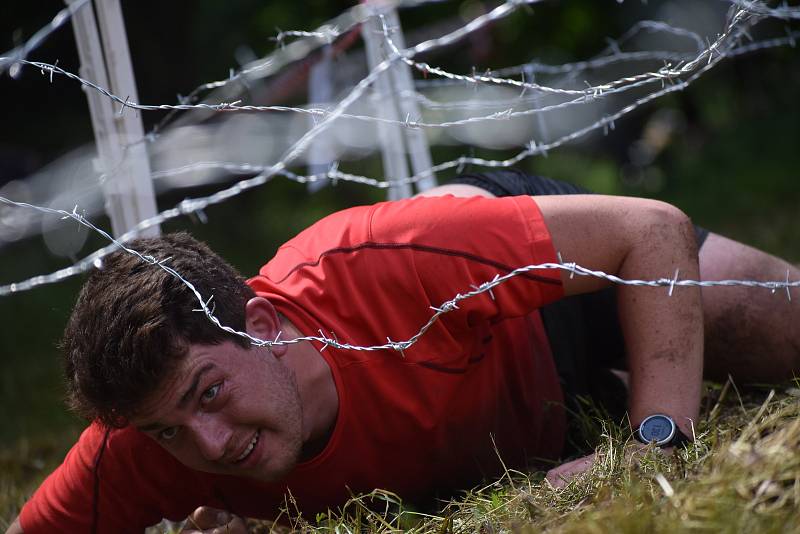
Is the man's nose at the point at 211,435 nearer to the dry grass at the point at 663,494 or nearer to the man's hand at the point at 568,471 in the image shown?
the dry grass at the point at 663,494

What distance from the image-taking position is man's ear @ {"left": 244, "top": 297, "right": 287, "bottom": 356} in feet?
7.07

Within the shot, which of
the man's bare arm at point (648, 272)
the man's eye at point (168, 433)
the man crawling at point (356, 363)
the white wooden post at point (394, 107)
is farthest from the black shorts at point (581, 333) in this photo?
the man's eye at point (168, 433)

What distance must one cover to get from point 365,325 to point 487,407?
0.38 meters

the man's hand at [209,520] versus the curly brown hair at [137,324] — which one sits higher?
the curly brown hair at [137,324]

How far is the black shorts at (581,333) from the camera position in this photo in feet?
8.32

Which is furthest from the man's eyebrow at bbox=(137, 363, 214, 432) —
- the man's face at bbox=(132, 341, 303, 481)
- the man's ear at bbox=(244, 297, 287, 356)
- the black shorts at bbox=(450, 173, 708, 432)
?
the black shorts at bbox=(450, 173, 708, 432)

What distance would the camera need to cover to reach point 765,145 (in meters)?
7.55

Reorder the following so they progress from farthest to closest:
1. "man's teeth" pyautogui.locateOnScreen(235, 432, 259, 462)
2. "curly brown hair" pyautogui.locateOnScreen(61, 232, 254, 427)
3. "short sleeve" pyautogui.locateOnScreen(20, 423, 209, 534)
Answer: "short sleeve" pyautogui.locateOnScreen(20, 423, 209, 534) → "man's teeth" pyautogui.locateOnScreen(235, 432, 259, 462) → "curly brown hair" pyautogui.locateOnScreen(61, 232, 254, 427)

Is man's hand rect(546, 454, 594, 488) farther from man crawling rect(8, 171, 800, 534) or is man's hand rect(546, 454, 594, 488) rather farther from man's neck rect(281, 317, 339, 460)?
man's neck rect(281, 317, 339, 460)

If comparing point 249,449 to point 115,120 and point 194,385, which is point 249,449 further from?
point 115,120

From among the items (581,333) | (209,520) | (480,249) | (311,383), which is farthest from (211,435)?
(581,333)

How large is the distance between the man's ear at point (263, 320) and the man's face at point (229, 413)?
5cm

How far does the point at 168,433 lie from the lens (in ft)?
6.99

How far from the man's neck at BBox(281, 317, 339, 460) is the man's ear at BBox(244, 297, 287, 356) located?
27 mm
